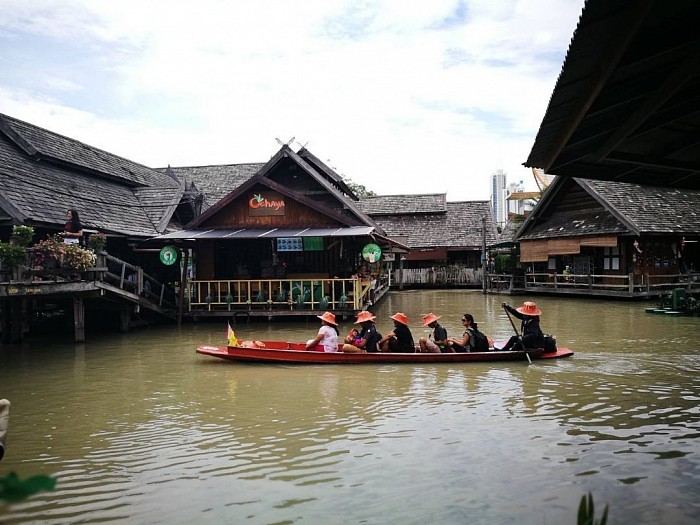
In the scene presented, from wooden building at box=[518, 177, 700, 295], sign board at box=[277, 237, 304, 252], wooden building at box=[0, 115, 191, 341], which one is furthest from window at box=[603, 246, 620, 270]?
wooden building at box=[0, 115, 191, 341]

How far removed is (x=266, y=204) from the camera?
18109 mm

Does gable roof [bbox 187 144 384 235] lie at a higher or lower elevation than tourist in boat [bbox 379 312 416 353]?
higher

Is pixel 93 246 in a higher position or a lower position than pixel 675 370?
higher

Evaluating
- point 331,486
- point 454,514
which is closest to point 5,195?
point 331,486

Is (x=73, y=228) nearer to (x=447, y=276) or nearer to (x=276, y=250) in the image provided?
(x=276, y=250)

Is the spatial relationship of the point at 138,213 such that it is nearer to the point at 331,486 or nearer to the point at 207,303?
Result: the point at 207,303

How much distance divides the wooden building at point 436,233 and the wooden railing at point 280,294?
14809 millimetres

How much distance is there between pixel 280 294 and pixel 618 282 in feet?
45.3

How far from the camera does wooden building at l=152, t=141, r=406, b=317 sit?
1705 cm

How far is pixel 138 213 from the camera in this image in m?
19.5

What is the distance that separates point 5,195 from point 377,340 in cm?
969

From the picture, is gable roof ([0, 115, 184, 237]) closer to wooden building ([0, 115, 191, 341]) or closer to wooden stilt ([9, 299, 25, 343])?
wooden building ([0, 115, 191, 341])

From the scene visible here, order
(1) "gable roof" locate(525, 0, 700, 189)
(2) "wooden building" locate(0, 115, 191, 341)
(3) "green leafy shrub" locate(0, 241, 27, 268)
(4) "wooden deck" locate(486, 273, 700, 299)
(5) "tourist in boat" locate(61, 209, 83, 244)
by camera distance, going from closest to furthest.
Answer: (1) "gable roof" locate(525, 0, 700, 189), (3) "green leafy shrub" locate(0, 241, 27, 268), (2) "wooden building" locate(0, 115, 191, 341), (5) "tourist in boat" locate(61, 209, 83, 244), (4) "wooden deck" locate(486, 273, 700, 299)

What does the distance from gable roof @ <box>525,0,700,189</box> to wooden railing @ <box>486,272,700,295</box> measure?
59.8ft
